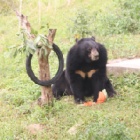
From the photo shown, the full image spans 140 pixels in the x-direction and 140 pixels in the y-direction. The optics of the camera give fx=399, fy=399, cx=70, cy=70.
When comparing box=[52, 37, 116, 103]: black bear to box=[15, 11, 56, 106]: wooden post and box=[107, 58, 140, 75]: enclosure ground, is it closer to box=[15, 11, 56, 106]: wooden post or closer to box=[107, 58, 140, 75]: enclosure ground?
box=[15, 11, 56, 106]: wooden post

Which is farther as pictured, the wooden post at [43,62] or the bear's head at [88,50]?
the bear's head at [88,50]

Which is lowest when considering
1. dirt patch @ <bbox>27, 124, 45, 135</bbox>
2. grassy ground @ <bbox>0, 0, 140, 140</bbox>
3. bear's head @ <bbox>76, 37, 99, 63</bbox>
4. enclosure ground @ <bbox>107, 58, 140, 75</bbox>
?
dirt patch @ <bbox>27, 124, 45, 135</bbox>

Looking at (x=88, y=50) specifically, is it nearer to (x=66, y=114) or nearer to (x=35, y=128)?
(x=66, y=114)

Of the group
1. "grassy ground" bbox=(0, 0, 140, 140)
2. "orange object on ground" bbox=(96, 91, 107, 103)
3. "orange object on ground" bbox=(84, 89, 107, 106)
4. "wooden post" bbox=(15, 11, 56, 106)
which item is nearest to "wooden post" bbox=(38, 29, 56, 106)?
"wooden post" bbox=(15, 11, 56, 106)

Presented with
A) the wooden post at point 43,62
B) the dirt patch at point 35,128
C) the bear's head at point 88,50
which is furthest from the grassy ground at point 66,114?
the bear's head at point 88,50

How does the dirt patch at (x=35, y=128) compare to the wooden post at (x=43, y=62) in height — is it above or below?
below

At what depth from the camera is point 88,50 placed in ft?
18.0

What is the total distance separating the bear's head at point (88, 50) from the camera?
5.43 metres

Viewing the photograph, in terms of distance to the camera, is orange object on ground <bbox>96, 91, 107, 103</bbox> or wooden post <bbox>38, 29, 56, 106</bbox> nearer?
wooden post <bbox>38, 29, 56, 106</bbox>

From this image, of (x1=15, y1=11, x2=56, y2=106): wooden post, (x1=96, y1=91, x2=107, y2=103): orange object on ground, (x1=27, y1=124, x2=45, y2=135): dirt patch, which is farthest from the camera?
(x1=96, y1=91, x2=107, y2=103): orange object on ground

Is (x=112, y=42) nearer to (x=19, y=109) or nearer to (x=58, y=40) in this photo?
(x=58, y=40)

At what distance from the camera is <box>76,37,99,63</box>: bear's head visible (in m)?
5.43

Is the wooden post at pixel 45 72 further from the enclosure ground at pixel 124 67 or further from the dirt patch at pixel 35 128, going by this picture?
the enclosure ground at pixel 124 67

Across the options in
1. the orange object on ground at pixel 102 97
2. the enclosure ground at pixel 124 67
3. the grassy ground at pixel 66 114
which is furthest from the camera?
the enclosure ground at pixel 124 67
